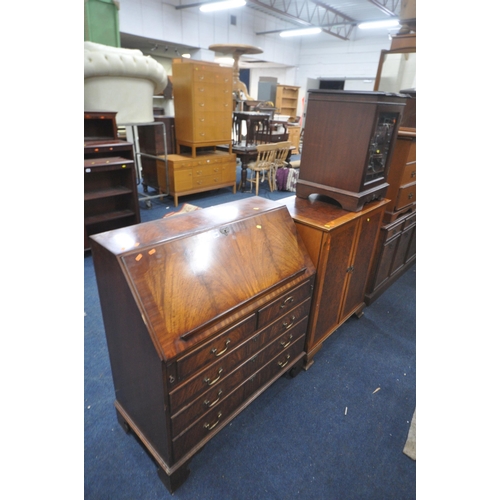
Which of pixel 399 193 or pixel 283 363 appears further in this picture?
pixel 399 193

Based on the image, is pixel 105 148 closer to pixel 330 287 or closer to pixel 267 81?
pixel 330 287

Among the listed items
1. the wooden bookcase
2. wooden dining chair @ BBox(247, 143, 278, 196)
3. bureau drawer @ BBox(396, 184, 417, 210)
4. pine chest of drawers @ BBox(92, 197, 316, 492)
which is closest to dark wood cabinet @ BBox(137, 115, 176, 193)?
wooden dining chair @ BBox(247, 143, 278, 196)

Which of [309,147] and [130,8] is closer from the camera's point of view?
[309,147]

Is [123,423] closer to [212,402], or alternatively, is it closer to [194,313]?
[212,402]

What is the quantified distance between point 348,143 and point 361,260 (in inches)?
32.0

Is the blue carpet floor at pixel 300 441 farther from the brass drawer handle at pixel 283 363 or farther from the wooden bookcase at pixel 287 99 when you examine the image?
the wooden bookcase at pixel 287 99

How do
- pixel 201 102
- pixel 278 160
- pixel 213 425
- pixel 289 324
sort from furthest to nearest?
pixel 278 160
pixel 201 102
pixel 289 324
pixel 213 425

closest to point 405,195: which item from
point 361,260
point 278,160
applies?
point 361,260

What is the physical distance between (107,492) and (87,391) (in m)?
0.60

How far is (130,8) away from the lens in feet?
22.7

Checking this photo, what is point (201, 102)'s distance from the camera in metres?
4.42

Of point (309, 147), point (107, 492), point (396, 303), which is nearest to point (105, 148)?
point (309, 147)

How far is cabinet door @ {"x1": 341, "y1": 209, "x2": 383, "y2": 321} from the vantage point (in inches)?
77.2

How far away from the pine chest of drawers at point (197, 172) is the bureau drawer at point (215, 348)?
362 cm
